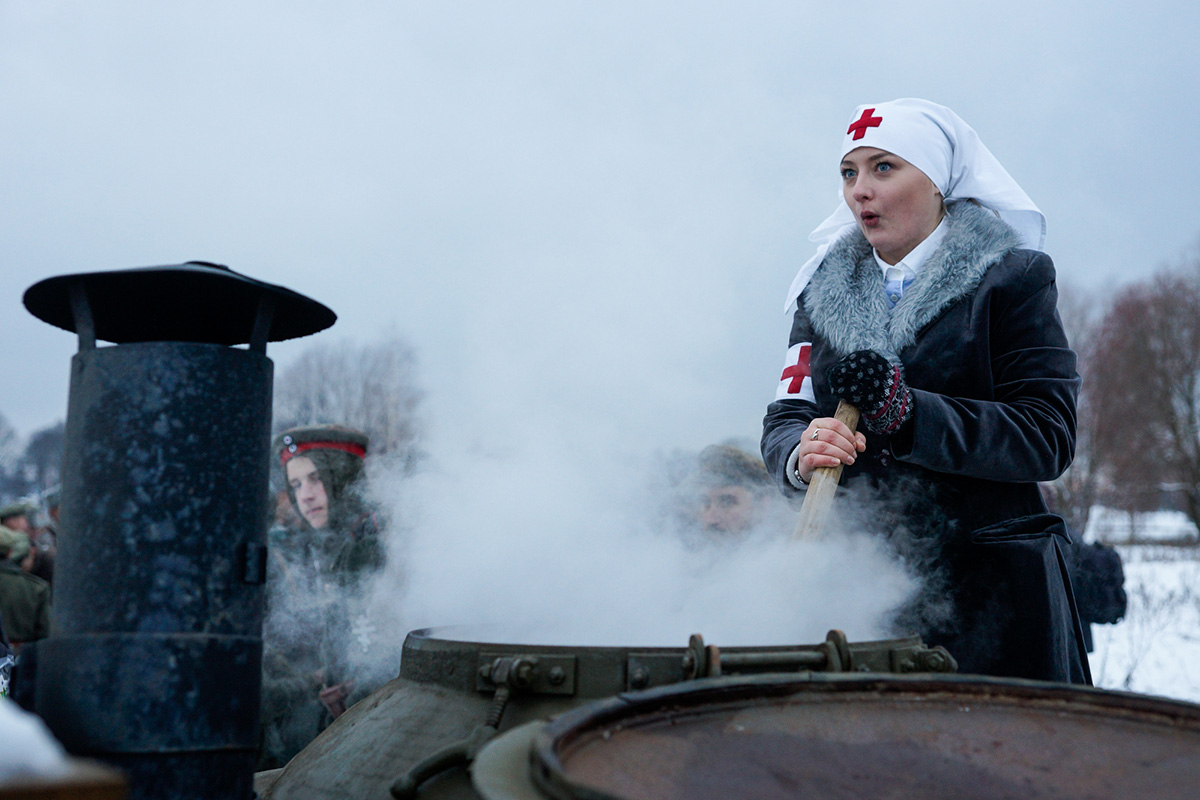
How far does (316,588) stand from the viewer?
4.61 meters

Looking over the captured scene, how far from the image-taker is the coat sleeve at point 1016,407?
2285mm

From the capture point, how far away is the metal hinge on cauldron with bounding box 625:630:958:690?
1604 mm

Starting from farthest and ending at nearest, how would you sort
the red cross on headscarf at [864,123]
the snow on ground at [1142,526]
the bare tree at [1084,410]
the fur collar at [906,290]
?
the snow on ground at [1142,526] < the bare tree at [1084,410] < the red cross on headscarf at [864,123] < the fur collar at [906,290]

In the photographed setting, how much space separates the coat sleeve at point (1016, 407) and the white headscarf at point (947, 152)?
0.21 meters

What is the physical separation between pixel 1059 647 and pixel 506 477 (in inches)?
62.5

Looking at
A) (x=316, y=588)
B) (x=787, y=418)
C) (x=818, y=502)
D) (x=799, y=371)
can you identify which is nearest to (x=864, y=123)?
(x=799, y=371)

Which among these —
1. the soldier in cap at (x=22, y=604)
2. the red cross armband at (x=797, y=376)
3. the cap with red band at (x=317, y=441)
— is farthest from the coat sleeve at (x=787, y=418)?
the soldier in cap at (x=22, y=604)

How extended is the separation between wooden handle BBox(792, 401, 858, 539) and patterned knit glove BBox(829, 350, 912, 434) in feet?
0.48

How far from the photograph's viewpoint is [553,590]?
8.36 feet

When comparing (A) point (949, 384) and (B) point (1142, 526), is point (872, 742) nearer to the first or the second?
(A) point (949, 384)

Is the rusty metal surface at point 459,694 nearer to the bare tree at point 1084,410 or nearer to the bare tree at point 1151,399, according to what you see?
the bare tree at point 1084,410

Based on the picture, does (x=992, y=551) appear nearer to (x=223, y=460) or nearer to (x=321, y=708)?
(x=223, y=460)

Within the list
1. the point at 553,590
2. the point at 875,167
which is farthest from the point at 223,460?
the point at 875,167

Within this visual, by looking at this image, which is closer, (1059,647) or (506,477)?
(1059,647)
